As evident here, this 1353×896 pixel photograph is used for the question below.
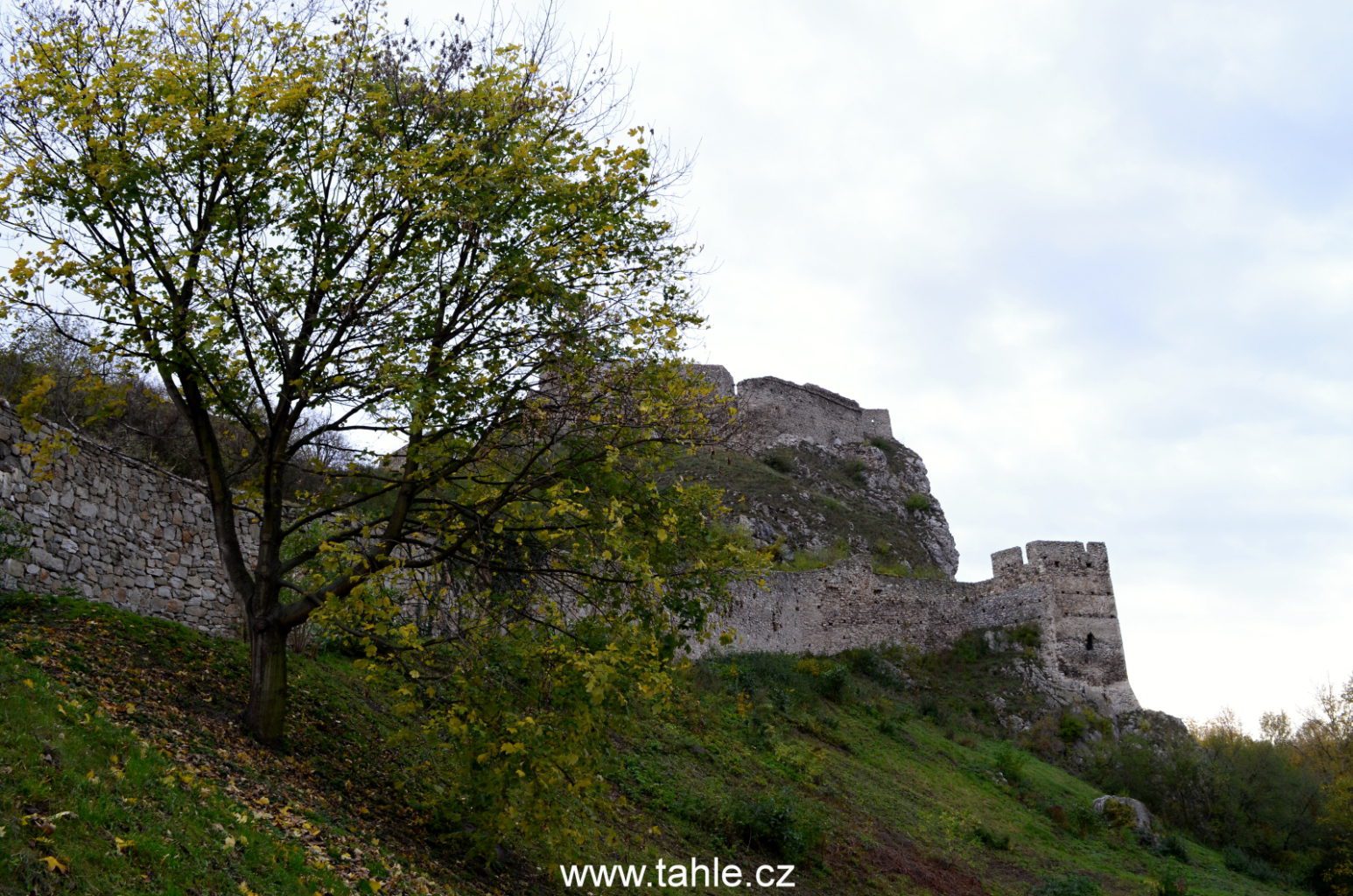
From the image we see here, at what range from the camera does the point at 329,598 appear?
32.0ft

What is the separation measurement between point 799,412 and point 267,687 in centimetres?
4527

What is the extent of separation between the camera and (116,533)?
13.3 m

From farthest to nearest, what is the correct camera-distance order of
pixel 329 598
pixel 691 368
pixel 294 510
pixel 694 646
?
pixel 694 646, pixel 294 510, pixel 691 368, pixel 329 598

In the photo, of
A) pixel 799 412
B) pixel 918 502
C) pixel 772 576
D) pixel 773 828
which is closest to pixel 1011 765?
pixel 772 576

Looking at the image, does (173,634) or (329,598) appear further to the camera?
(173,634)

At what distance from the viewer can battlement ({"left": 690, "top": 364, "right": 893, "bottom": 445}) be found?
52.9 meters

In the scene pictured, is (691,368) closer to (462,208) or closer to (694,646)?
(462,208)

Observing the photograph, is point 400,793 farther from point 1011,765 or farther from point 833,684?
point 1011,765

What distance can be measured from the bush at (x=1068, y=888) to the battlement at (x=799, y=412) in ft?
111

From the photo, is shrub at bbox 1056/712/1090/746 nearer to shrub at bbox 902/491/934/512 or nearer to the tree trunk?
shrub at bbox 902/491/934/512

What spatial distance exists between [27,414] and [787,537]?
32.2 meters

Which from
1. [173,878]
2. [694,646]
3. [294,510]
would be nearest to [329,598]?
[173,878]

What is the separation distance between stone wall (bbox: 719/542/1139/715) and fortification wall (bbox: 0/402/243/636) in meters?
18.5

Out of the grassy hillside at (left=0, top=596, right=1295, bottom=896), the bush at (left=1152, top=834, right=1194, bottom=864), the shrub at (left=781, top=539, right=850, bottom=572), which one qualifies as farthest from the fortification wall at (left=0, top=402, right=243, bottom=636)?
the shrub at (left=781, top=539, right=850, bottom=572)
